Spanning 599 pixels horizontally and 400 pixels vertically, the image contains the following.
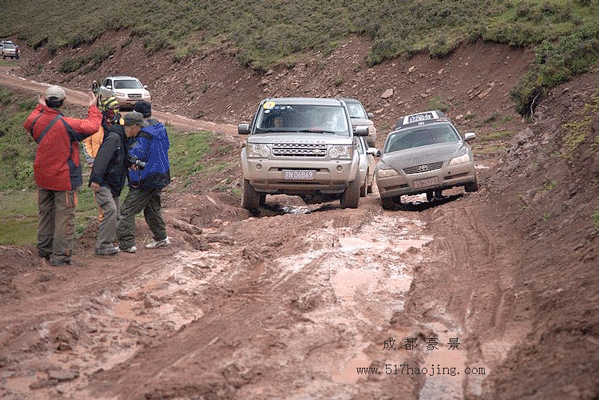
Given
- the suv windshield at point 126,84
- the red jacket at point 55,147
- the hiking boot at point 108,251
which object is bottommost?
the suv windshield at point 126,84

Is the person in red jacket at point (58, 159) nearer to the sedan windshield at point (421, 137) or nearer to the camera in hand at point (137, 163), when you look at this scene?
the camera in hand at point (137, 163)

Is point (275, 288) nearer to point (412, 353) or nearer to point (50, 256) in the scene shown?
point (412, 353)

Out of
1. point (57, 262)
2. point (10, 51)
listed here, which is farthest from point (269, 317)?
point (10, 51)

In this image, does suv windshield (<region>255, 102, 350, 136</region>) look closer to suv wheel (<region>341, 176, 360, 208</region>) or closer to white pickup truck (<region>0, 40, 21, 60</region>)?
suv wheel (<region>341, 176, 360, 208</region>)

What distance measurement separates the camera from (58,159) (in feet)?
30.7

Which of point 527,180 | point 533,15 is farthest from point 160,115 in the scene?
point 527,180

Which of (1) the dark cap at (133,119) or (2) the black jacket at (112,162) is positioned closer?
(2) the black jacket at (112,162)

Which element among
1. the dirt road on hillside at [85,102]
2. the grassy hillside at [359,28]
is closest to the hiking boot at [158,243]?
the grassy hillside at [359,28]

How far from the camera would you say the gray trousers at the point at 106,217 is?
10109mm

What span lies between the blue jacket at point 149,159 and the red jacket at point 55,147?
3.46 feet

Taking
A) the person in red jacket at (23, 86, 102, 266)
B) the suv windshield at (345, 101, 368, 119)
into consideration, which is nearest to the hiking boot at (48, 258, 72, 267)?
the person in red jacket at (23, 86, 102, 266)

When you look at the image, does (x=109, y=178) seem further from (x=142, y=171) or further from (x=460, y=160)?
(x=460, y=160)

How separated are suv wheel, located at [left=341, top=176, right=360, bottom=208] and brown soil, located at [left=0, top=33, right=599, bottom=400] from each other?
545 millimetres

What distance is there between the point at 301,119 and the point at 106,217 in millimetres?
5490
